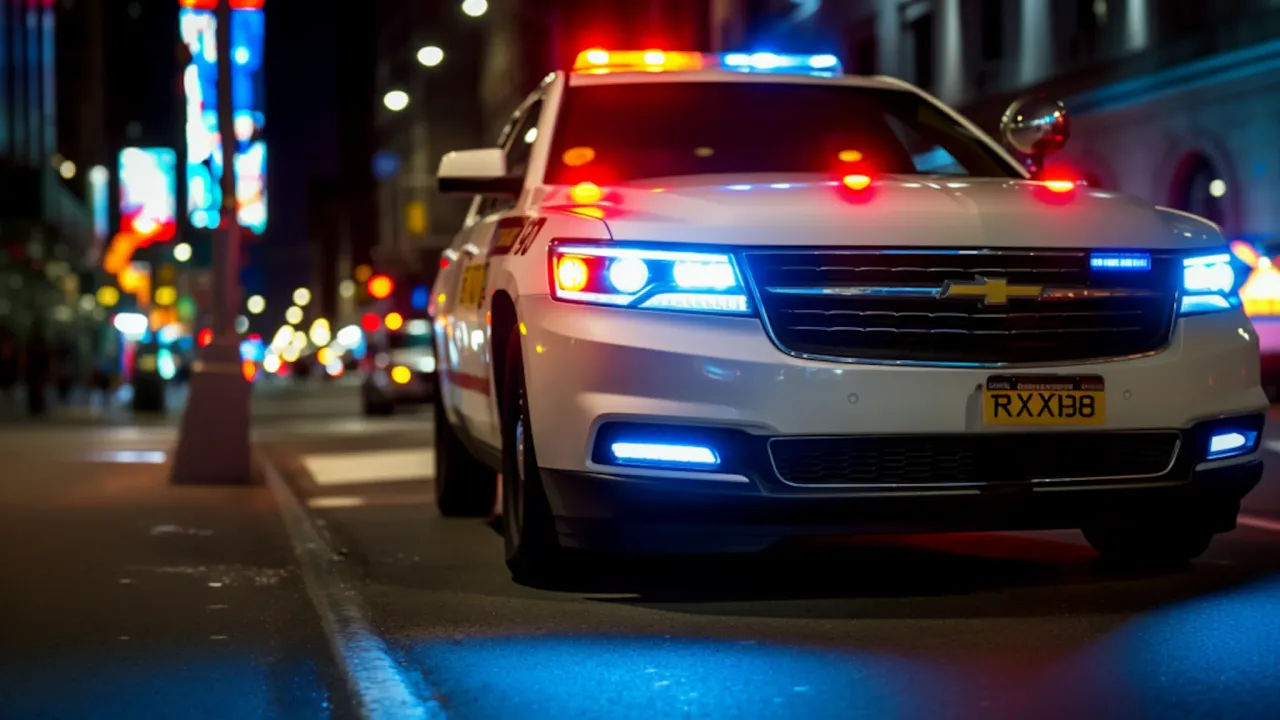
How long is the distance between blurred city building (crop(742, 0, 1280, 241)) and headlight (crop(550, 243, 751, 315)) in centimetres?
2293

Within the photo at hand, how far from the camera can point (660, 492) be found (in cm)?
610

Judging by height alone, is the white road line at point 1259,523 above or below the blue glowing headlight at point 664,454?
below

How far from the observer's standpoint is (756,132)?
8.24 meters

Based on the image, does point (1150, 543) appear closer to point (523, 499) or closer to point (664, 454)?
point (664, 454)

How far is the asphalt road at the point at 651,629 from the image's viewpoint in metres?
4.88

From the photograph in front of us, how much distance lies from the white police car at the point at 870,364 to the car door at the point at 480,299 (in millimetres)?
1061

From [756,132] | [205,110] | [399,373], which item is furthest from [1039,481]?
[399,373]

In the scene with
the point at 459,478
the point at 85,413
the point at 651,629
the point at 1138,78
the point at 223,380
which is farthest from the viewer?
the point at 85,413

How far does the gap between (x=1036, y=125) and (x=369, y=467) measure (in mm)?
8740

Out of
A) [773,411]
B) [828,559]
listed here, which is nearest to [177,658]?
[773,411]

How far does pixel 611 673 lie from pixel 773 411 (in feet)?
3.63

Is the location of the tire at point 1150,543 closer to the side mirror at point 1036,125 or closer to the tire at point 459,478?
the side mirror at point 1036,125

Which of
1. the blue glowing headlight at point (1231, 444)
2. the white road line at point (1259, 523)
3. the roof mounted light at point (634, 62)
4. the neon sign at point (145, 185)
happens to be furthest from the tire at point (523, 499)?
the neon sign at point (145, 185)

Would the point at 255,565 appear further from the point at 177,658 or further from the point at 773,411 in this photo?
the point at 773,411
